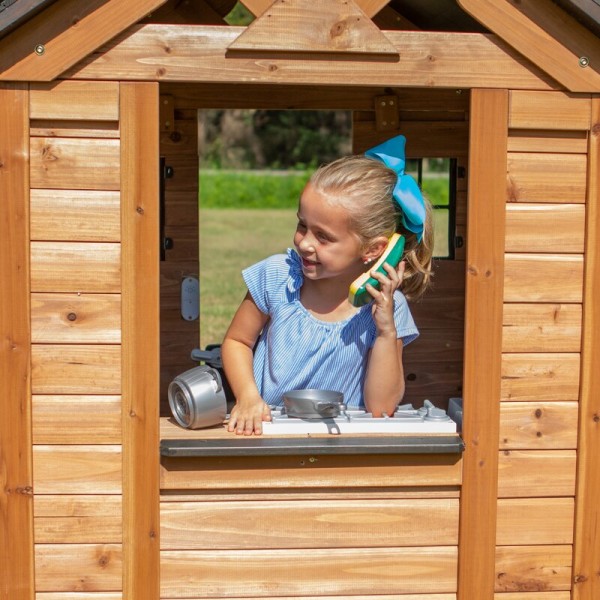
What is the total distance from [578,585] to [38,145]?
2358 mm

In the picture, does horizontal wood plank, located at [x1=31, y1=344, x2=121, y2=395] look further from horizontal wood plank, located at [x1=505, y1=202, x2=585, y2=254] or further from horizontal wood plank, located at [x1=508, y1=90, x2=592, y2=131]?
horizontal wood plank, located at [x1=508, y1=90, x2=592, y2=131]

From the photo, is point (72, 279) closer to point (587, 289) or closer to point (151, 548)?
point (151, 548)

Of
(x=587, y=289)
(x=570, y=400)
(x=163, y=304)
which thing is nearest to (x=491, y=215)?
(x=587, y=289)

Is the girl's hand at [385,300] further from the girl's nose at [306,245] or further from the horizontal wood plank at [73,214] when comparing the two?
the horizontal wood plank at [73,214]

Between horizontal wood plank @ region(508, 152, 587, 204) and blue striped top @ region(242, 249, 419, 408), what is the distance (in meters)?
0.70

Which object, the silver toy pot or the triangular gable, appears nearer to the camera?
the triangular gable

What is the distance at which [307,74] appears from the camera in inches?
134

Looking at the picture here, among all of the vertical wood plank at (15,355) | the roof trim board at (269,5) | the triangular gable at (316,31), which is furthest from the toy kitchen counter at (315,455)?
the roof trim board at (269,5)

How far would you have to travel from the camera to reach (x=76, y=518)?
3.51 metres

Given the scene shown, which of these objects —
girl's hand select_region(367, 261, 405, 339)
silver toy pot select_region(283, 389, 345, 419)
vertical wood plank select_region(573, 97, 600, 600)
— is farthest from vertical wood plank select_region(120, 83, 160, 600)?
vertical wood plank select_region(573, 97, 600, 600)

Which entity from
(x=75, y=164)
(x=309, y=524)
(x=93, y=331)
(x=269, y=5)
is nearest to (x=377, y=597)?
(x=309, y=524)

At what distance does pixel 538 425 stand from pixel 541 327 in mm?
336

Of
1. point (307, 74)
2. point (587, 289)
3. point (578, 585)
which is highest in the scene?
point (307, 74)

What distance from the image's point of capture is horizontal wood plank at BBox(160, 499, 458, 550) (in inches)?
140
